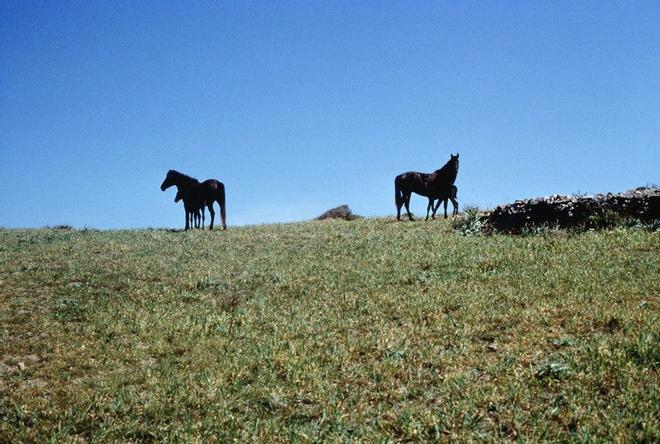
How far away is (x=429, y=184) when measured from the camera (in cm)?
3100

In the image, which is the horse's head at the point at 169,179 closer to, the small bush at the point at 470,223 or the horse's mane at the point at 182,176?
the horse's mane at the point at 182,176

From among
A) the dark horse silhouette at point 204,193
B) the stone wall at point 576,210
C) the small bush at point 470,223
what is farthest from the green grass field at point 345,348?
the dark horse silhouette at point 204,193

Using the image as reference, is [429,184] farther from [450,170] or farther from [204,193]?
[204,193]

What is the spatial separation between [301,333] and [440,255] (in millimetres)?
7915

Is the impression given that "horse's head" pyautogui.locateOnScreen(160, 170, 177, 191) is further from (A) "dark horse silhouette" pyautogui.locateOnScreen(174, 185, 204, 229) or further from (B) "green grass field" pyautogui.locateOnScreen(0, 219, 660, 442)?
(B) "green grass field" pyautogui.locateOnScreen(0, 219, 660, 442)

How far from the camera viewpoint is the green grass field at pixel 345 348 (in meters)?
6.89

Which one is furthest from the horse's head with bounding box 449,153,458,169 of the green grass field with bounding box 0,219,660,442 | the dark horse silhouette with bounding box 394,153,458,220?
the green grass field with bounding box 0,219,660,442

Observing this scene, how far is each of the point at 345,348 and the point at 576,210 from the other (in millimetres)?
16647

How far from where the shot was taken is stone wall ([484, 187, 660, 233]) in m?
20.7

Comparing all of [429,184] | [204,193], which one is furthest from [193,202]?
[429,184]

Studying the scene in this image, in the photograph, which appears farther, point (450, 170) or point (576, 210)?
point (450, 170)

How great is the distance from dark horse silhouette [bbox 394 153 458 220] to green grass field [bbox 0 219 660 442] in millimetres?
13592

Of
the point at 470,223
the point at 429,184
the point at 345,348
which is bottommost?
the point at 345,348

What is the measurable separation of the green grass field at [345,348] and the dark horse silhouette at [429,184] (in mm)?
13592
